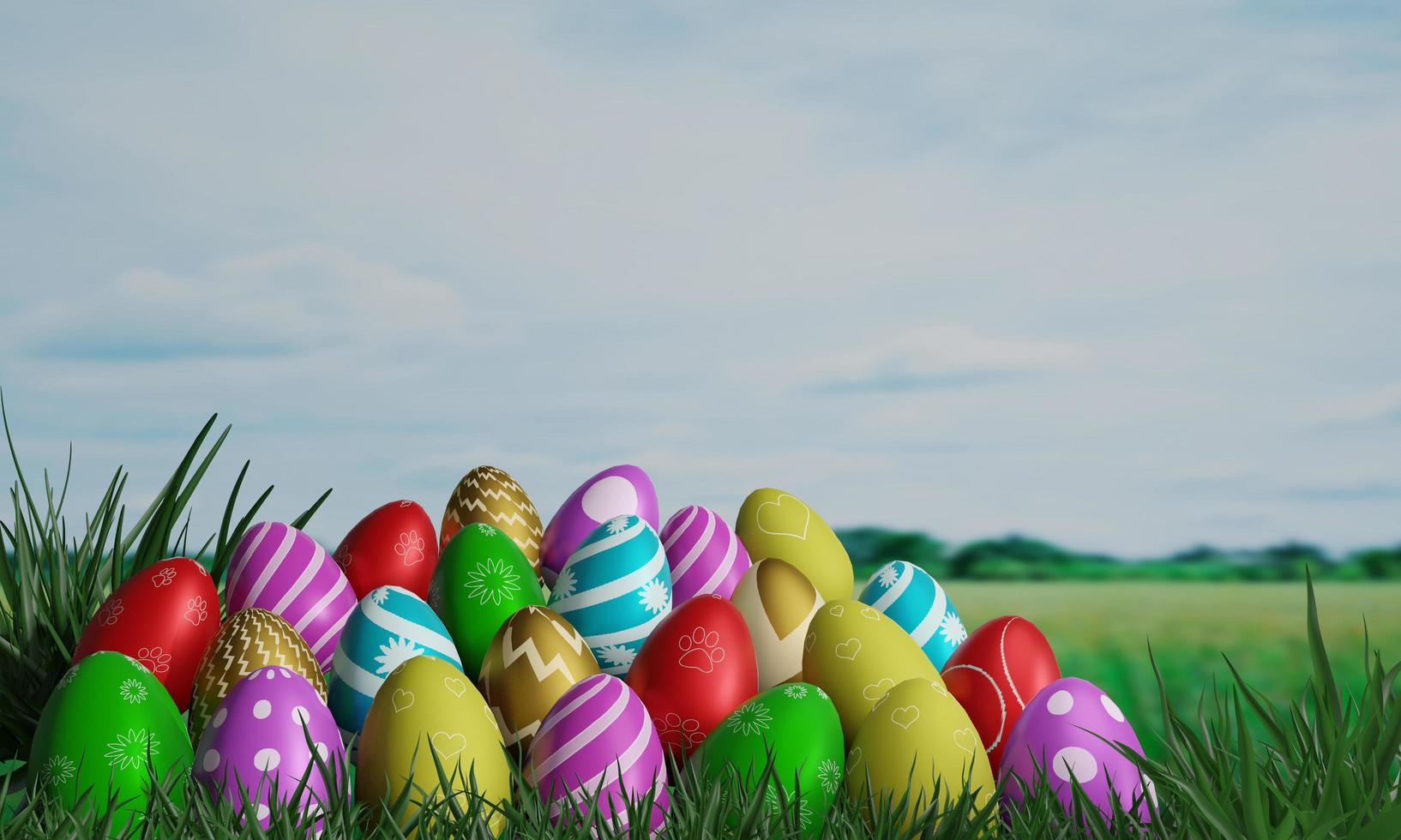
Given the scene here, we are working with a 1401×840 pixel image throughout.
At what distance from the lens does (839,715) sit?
2.09m

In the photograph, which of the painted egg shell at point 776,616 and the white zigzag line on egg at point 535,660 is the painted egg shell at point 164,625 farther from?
the painted egg shell at point 776,616

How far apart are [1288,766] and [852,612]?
28.0 inches

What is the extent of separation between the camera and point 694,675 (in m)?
2.01

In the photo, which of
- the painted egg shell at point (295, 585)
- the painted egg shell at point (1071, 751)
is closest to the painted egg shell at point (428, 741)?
the painted egg shell at point (295, 585)

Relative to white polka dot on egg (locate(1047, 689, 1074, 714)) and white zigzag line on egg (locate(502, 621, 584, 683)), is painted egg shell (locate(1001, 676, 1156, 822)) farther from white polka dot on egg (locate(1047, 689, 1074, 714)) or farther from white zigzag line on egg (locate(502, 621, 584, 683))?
white zigzag line on egg (locate(502, 621, 584, 683))

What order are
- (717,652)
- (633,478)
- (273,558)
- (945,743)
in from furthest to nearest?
(633,478), (273,558), (717,652), (945,743)

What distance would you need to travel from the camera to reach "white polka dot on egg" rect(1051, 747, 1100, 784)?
6.29ft

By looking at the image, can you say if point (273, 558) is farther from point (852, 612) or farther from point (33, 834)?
point (852, 612)

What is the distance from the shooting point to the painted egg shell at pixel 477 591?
228cm

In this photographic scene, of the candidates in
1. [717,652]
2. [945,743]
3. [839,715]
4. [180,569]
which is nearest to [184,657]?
[180,569]

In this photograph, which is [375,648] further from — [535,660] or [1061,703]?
[1061,703]

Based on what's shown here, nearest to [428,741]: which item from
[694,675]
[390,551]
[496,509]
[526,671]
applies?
[526,671]

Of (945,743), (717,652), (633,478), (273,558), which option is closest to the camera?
→ (945,743)

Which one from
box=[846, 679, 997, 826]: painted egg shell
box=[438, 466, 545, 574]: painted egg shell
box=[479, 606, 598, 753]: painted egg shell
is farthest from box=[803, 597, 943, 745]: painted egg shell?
box=[438, 466, 545, 574]: painted egg shell
